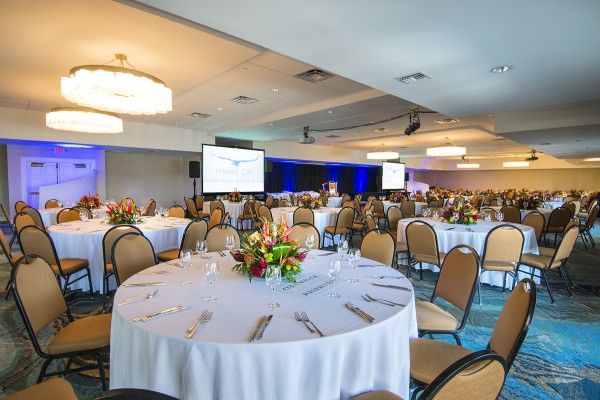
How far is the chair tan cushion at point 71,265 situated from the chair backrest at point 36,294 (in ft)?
5.93

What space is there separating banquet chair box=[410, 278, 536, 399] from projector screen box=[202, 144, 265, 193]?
392 inches

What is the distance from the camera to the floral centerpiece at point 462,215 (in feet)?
18.0

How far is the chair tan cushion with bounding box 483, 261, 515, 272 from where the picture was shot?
4.19 m

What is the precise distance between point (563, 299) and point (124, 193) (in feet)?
47.7

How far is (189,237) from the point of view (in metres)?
4.52

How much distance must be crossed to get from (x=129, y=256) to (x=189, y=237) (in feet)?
4.29

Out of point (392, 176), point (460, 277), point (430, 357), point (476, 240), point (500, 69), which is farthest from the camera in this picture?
point (392, 176)

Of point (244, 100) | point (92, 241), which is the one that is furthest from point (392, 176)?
point (92, 241)

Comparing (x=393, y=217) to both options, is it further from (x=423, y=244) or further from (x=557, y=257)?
(x=557, y=257)

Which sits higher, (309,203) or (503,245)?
(309,203)

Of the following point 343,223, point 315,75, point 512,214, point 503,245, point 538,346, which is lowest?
point 538,346

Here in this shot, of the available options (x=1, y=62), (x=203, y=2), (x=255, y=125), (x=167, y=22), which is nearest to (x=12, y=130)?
(x=1, y=62)

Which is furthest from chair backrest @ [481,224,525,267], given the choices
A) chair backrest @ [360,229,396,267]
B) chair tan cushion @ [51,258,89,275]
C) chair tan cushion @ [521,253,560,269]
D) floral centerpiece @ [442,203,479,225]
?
chair tan cushion @ [51,258,89,275]

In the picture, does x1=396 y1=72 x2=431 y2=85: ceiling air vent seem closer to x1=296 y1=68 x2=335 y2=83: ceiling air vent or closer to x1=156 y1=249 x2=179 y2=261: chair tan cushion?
x1=296 y1=68 x2=335 y2=83: ceiling air vent
